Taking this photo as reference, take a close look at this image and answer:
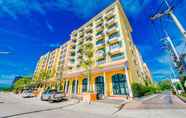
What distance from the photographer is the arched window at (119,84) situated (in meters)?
24.2

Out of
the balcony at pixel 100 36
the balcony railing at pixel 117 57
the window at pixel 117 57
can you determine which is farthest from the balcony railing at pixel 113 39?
the balcony railing at pixel 117 57

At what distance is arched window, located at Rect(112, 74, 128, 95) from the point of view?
24.2 metres

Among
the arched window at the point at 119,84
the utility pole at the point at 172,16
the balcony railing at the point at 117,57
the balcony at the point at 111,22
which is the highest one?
the balcony at the point at 111,22

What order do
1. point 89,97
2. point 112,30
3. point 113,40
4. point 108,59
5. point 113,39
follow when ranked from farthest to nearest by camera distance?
point 112,30 → point 113,39 → point 113,40 → point 108,59 → point 89,97

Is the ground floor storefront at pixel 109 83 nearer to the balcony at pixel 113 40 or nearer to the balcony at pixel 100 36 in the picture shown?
the balcony at pixel 113 40

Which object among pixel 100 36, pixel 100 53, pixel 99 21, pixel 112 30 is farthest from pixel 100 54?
pixel 99 21

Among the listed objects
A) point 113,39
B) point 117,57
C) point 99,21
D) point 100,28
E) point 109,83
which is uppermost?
point 99,21

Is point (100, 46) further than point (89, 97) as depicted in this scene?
Yes

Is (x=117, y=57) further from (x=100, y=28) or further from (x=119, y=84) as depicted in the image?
(x=100, y=28)

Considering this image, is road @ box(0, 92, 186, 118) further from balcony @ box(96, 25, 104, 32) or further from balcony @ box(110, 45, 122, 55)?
balcony @ box(96, 25, 104, 32)

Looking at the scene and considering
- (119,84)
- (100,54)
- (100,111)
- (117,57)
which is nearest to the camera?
(100,111)

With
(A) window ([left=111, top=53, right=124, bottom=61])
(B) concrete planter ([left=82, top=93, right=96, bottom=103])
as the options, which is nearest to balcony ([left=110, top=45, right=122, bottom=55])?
(A) window ([left=111, top=53, right=124, bottom=61])

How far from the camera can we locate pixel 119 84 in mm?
25062

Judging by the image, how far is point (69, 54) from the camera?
45.3 m
